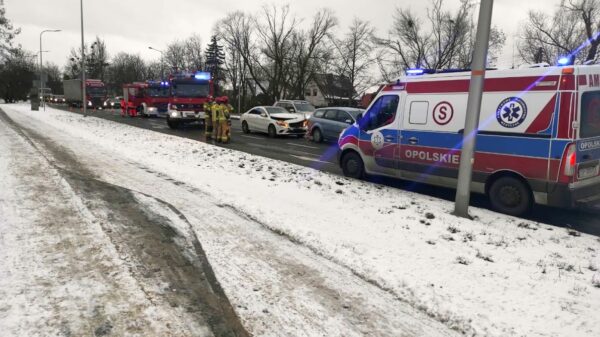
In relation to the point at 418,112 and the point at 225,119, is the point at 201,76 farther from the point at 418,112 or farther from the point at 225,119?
the point at 418,112

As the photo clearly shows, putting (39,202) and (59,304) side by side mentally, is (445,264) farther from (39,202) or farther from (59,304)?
(39,202)

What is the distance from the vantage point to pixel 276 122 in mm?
19438

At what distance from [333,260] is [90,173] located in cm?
617

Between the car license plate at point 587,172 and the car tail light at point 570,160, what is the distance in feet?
0.89

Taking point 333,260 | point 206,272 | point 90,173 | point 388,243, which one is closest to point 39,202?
point 90,173

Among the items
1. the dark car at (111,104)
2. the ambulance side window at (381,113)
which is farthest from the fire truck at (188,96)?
the dark car at (111,104)

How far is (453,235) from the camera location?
17.7ft

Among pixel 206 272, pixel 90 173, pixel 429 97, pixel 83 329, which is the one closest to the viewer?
pixel 83 329

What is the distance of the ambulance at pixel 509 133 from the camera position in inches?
241

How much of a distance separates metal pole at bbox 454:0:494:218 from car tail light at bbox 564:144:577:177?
4.44 ft

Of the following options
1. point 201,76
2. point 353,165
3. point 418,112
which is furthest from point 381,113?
point 201,76

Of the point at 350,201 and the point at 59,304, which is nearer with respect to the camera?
the point at 59,304

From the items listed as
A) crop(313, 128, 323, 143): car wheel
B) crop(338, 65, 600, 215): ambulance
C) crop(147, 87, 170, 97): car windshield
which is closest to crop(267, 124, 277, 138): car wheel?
crop(313, 128, 323, 143): car wheel

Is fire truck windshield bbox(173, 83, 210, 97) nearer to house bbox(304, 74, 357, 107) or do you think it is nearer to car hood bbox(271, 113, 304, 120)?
car hood bbox(271, 113, 304, 120)
